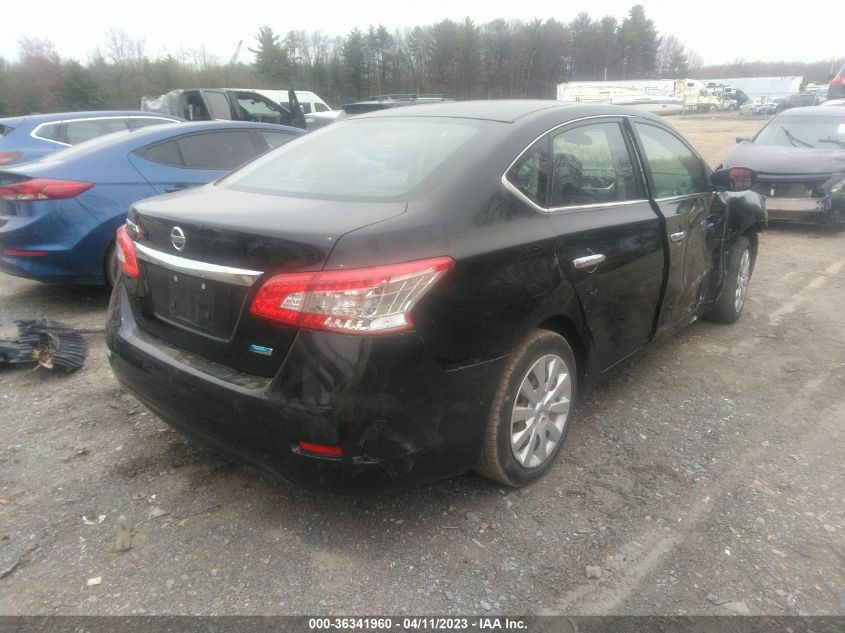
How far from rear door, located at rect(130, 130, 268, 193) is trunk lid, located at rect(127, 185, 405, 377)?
278 centimetres

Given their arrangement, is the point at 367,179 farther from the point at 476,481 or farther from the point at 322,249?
the point at 476,481

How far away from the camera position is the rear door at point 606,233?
2.69m

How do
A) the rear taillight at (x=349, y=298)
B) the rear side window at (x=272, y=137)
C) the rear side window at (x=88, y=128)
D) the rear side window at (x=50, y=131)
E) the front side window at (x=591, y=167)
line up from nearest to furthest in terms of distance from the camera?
the rear taillight at (x=349, y=298) < the front side window at (x=591, y=167) < the rear side window at (x=272, y=137) < the rear side window at (x=50, y=131) < the rear side window at (x=88, y=128)

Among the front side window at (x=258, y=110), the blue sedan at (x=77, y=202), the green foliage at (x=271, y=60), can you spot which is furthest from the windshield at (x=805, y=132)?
the green foliage at (x=271, y=60)

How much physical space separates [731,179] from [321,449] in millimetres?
3309

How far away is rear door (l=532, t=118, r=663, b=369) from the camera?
269 centimetres

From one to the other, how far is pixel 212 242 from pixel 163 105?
13988 mm

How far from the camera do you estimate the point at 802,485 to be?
2773mm

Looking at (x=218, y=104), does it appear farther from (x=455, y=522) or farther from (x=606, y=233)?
(x=455, y=522)

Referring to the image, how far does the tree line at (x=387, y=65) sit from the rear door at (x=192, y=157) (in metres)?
37.2

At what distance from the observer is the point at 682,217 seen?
3.50 m

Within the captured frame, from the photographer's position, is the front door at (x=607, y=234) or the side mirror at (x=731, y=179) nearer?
the front door at (x=607, y=234)

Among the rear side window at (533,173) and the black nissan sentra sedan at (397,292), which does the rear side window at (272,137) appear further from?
the rear side window at (533,173)

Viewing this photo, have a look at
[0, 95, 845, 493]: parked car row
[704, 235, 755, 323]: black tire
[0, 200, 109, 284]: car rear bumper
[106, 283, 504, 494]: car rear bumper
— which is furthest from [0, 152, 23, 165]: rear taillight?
[704, 235, 755, 323]: black tire
